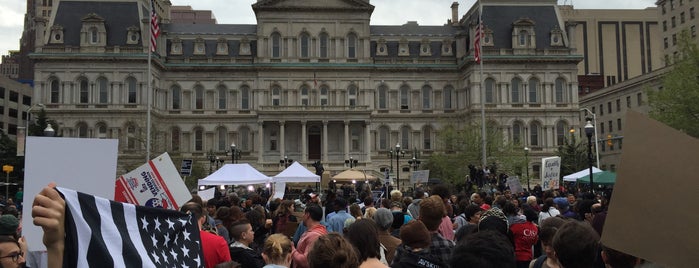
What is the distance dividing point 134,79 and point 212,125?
29.8 feet

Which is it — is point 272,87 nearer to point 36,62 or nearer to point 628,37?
point 36,62

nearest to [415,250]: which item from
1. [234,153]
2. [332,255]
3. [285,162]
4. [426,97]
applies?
[332,255]

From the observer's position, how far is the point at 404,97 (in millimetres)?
68688

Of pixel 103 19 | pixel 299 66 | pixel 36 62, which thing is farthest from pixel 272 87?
pixel 36 62

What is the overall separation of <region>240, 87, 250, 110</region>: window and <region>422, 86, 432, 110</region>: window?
1873 cm

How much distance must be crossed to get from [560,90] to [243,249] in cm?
6403

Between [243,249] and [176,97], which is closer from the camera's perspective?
[243,249]

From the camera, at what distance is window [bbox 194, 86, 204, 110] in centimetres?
6750

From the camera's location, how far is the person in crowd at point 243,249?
8000 millimetres

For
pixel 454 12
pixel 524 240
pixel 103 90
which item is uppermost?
pixel 454 12

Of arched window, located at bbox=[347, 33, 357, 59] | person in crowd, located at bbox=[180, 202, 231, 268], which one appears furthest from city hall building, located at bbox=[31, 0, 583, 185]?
person in crowd, located at bbox=[180, 202, 231, 268]

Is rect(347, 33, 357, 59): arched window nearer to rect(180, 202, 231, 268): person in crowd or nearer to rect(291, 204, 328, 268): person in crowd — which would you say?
rect(291, 204, 328, 268): person in crowd

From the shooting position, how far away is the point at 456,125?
67438 millimetres

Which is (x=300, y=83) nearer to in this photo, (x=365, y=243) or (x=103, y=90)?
(x=103, y=90)
